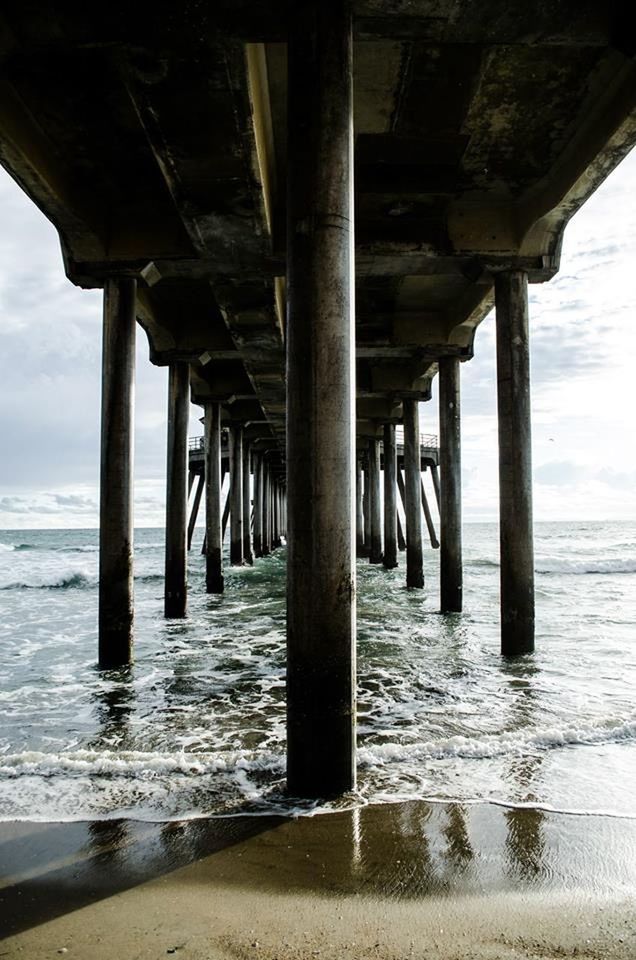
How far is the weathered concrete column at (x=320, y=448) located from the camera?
9.74ft

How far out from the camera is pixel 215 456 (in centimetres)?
1295

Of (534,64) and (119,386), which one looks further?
(119,386)

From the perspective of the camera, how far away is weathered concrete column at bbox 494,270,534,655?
21.1 feet

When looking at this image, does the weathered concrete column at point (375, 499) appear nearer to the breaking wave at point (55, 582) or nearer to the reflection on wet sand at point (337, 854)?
the breaking wave at point (55, 582)

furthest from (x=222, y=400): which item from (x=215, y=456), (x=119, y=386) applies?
(x=119, y=386)

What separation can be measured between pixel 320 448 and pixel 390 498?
14.5 meters

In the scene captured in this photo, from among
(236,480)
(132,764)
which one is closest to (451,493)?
(132,764)

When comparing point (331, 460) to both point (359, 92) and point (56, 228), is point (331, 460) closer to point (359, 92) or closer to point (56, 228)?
point (359, 92)

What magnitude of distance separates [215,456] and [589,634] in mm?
7512

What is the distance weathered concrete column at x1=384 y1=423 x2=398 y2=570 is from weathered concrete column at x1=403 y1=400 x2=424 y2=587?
10.7 ft

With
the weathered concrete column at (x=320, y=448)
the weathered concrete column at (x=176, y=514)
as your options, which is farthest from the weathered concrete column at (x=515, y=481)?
the weathered concrete column at (x=176, y=514)

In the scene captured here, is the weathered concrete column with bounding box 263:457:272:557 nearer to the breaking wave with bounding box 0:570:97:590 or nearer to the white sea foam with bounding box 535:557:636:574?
the breaking wave with bounding box 0:570:97:590

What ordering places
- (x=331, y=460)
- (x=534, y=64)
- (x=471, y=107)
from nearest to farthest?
(x=331, y=460)
(x=534, y=64)
(x=471, y=107)

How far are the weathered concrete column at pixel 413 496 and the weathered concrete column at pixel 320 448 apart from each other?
9575 mm
